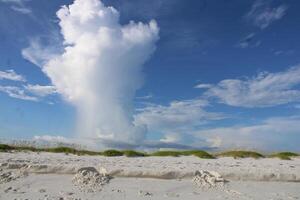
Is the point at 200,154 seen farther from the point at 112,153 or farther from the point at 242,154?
the point at 112,153

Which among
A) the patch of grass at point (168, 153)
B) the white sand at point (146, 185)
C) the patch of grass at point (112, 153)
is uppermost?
the patch of grass at point (168, 153)

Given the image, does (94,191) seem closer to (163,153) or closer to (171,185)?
(171,185)

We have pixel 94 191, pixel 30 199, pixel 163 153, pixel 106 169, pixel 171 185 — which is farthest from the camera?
pixel 163 153

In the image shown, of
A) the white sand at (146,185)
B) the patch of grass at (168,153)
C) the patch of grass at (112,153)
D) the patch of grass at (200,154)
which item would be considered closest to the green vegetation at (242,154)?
the patch of grass at (200,154)

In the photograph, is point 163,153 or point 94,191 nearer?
point 94,191

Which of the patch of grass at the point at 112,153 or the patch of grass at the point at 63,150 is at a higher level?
the patch of grass at the point at 63,150

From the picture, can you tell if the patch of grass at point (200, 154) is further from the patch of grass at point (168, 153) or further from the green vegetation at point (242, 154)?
the green vegetation at point (242, 154)

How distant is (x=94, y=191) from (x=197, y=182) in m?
3.32

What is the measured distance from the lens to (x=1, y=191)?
11.7 m

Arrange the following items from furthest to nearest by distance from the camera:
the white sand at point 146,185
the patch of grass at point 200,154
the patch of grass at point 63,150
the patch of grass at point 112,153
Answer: the patch of grass at point 63,150 < the patch of grass at point 112,153 < the patch of grass at point 200,154 < the white sand at point 146,185

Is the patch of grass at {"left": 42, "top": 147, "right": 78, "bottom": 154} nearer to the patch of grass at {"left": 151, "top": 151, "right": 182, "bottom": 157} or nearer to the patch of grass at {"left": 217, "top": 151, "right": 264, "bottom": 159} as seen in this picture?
the patch of grass at {"left": 151, "top": 151, "right": 182, "bottom": 157}

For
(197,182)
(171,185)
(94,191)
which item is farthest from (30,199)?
(197,182)

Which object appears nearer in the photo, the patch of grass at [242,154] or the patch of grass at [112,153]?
the patch of grass at [112,153]

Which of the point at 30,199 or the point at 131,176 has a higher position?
the point at 131,176
